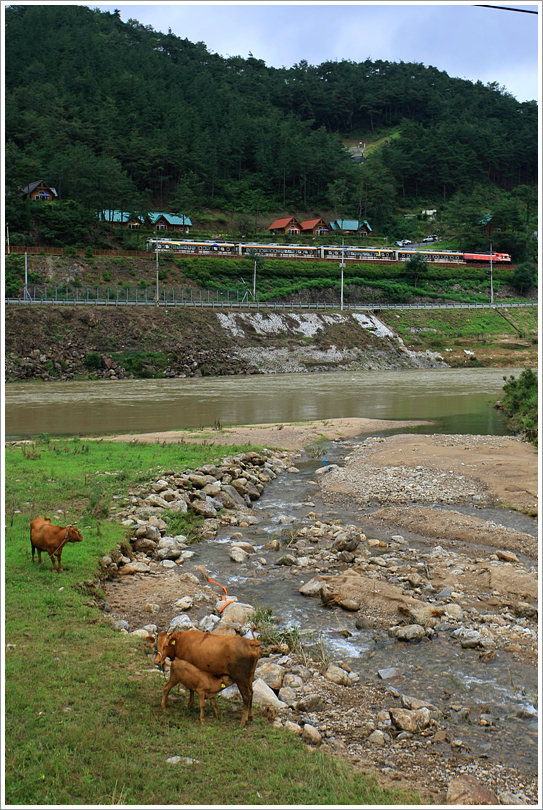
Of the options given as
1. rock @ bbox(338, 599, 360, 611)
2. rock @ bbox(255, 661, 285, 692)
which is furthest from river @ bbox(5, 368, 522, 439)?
rock @ bbox(255, 661, 285, 692)

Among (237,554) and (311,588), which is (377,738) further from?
(237,554)

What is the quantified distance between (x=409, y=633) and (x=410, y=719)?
2193 mm

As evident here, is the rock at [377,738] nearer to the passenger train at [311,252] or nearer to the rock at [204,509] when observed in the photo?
the rock at [204,509]

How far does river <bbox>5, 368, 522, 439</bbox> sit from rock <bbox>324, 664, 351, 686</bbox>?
21128 millimetres

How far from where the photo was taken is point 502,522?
14.2 metres

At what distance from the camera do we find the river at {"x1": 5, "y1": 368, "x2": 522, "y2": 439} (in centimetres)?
3003

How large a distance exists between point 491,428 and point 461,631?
21169mm

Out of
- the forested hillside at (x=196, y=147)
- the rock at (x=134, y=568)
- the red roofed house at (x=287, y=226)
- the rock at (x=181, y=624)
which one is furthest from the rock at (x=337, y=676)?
the red roofed house at (x=287, y=226)

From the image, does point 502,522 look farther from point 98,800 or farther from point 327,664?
point 98,800

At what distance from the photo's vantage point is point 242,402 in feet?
128

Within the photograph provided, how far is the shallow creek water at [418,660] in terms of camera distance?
21.0ft

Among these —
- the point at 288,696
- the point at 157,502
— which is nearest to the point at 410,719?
the point at 288,696

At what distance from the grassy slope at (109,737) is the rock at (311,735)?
0.57 ft

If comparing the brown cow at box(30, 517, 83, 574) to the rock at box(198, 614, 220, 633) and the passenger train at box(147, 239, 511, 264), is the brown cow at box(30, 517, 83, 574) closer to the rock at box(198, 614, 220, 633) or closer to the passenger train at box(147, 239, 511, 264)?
the rock at box(198, 614, 220, 633)
